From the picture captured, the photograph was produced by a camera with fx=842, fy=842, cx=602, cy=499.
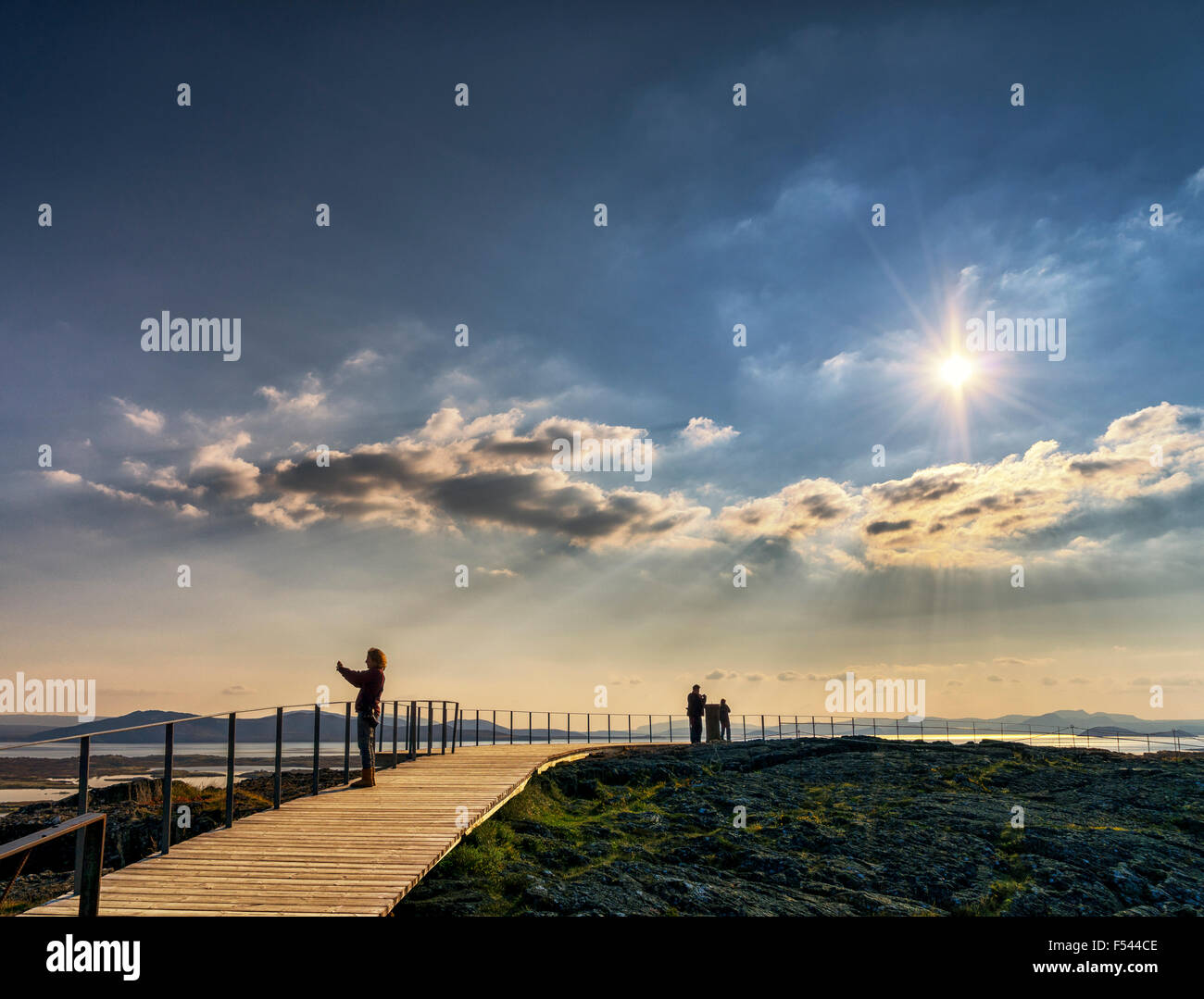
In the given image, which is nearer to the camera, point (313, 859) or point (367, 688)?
point (313, 859)

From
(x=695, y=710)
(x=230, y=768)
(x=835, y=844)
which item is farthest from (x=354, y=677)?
(x=695, y=710)

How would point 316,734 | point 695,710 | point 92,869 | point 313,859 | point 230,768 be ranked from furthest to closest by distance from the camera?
point 695,710 < point 316,734 < point 230,768 < point 313,859 < point 92,869

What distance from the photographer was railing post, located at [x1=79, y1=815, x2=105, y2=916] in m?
5.78

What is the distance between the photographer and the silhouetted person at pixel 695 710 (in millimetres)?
31641

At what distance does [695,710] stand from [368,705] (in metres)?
18.0

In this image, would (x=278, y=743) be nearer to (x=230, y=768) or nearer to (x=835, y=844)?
(x=230, y=768)

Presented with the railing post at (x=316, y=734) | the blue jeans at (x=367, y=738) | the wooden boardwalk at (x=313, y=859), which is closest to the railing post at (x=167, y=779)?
the wooden boardwalk at (x=313, y=859)

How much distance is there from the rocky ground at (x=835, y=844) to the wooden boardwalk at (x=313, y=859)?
518 millimetres

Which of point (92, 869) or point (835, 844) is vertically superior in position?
point (92, 869)

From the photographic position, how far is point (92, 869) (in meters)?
5.83
